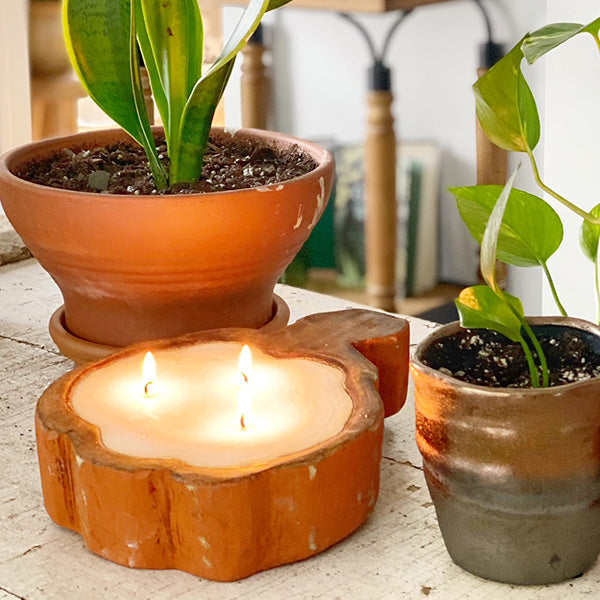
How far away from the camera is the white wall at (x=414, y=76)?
1934 mm

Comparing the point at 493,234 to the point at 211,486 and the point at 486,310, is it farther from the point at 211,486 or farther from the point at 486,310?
the point at 211,486

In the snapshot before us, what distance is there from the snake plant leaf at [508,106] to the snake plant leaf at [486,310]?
0.25 ft

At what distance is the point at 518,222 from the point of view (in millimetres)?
600

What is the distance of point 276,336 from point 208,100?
19 centimetres

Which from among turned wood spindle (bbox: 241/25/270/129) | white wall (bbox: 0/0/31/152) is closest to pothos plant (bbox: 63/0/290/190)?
turned wood spindle (bbox: 241/25/270/129)

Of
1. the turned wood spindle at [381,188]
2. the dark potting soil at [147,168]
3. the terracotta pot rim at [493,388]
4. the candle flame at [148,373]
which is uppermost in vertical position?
the dark potting soil at [147,168]

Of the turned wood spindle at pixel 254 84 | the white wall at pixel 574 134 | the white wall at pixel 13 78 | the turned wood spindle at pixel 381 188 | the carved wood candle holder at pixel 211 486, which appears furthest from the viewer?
the white wall at pixel 13 78

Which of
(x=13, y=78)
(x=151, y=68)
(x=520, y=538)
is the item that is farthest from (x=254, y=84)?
(x=520, y=538)

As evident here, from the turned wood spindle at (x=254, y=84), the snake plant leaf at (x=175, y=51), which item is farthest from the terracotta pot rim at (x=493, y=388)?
the turned wood spindle at (x=254, y=84)

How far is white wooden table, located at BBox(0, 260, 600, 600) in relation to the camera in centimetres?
59

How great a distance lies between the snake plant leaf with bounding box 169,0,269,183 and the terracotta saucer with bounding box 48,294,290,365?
13 centimetres

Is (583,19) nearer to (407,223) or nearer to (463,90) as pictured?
(463,90)

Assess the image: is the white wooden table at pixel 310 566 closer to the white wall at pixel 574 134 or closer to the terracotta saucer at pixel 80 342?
the terracotta saucer at pixel 80 342

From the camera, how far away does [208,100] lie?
2.65 ft
